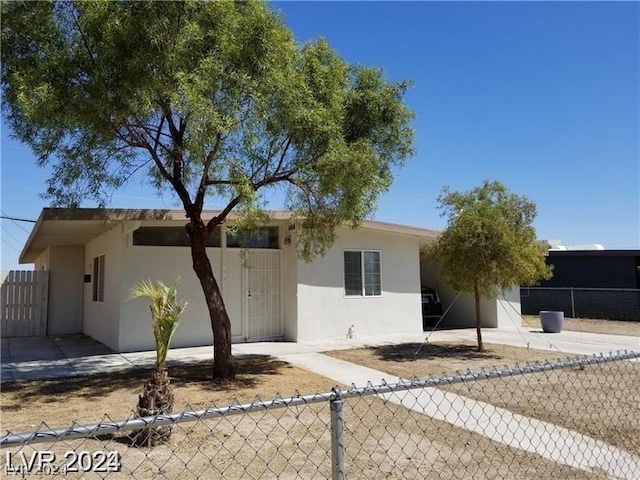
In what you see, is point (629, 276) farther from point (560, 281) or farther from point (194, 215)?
point (194, 215)

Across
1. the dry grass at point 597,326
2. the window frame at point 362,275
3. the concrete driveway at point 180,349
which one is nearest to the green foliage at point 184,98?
the concrete driveway at point 180,349

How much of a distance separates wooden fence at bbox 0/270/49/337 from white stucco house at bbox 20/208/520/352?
1.43m

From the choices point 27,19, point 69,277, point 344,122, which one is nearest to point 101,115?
point 27,19

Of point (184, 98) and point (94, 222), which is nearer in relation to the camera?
point (184, 98)

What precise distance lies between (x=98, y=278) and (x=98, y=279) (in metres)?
0.03

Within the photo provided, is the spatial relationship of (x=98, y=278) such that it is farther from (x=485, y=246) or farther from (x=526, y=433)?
(x=526, y=433)

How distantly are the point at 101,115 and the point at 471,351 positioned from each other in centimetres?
947

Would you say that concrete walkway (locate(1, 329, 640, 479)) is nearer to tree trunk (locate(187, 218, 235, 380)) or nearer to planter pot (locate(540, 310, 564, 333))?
planter pot (locate(540, 310, 564, 333))

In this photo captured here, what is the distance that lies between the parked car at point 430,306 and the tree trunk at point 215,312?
10.9 meters

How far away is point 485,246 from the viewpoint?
35.8ft

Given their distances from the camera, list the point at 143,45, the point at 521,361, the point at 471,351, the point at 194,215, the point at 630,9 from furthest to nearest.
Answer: the point at 471,351 < the point at 521,361 < the point at 194,215 < the point at 630,9 < the point at 143,45

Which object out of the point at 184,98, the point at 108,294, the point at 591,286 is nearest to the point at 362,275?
the point at 108,294

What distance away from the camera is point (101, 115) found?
7070 mm

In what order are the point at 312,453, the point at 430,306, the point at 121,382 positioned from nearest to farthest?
the point at 312,453
the point at 121,382
the point at 430,306
